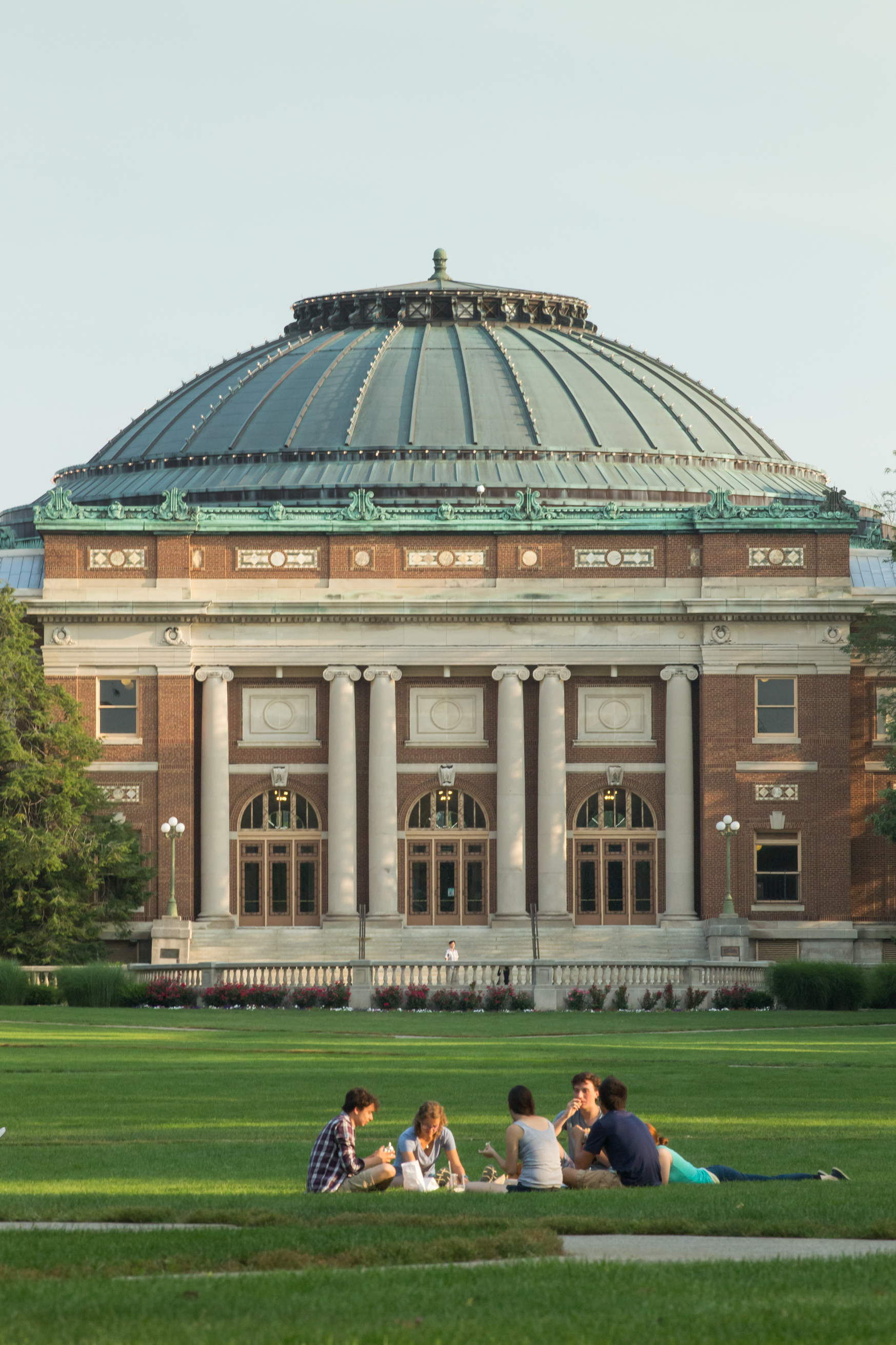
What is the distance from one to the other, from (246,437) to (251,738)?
17.1 m

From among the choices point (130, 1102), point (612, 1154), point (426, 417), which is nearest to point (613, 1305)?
point (612, 1154)

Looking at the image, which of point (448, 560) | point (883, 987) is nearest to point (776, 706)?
point (448, 560)

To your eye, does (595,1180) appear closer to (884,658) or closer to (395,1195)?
(395,1195)

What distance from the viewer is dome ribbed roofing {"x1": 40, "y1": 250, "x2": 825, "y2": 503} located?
88312 millimetres

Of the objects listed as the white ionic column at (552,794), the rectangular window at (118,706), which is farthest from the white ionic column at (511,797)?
the rectangular window at (118,706)

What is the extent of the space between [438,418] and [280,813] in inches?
802

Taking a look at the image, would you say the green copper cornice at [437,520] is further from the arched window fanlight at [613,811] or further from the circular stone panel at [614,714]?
the arched window fanlight at [613,811]

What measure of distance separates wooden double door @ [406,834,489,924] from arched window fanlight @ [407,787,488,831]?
1.31ft

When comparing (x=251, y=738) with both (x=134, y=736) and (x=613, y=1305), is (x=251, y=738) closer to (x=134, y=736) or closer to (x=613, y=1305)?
(x=134, y=736)

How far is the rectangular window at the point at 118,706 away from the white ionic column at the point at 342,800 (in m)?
6.98

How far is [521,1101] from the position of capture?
21984mm

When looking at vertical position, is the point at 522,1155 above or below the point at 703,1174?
above

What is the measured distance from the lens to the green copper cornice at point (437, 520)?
255 ft

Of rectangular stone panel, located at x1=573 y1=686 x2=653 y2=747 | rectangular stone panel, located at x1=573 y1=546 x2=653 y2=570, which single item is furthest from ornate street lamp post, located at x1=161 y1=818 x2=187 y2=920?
rectangular stone panel, located at x1=573 y1=546 x2=653 y2=570
